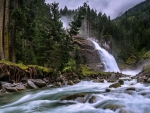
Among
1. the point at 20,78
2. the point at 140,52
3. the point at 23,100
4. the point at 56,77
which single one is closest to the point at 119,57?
the point at 140,52

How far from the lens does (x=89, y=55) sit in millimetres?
53844

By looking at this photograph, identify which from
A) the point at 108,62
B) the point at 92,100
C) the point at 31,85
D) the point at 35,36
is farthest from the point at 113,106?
the point at 108,62

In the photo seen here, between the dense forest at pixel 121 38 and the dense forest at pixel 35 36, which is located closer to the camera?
the dense forest at pixel 35 36

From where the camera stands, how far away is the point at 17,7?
19.0 metres

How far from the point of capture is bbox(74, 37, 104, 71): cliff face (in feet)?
167

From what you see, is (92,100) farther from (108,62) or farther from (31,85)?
(108,62)

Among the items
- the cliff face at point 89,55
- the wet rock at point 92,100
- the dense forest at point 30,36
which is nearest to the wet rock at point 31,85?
the dense forest at point 30,36

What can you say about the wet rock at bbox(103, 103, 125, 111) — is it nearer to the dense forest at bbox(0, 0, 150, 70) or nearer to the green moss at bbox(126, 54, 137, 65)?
the dense forest at bbox(0, 0, 150, 70)

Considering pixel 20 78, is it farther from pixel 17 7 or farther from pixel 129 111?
pixel 129 111

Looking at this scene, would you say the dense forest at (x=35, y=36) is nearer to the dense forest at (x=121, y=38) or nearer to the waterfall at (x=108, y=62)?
the waterfall at (x=108, y=62)

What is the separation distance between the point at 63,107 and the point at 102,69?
4135cm

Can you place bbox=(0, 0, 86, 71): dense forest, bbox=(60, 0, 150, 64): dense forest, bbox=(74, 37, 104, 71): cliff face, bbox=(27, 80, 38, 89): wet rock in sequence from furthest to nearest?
bbox=(60, 0, 150, 64): dense forest → bbox=(74, 37, 104, 71): cliff face → bbox=(0, 0, 86, 71): dense forest → bbox=(27, 80, 38, 89): wet rock

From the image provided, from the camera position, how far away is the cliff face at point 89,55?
167 feet

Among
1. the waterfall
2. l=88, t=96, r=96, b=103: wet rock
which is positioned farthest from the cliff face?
l=88, t=96, r=96, b=103: wet rock
